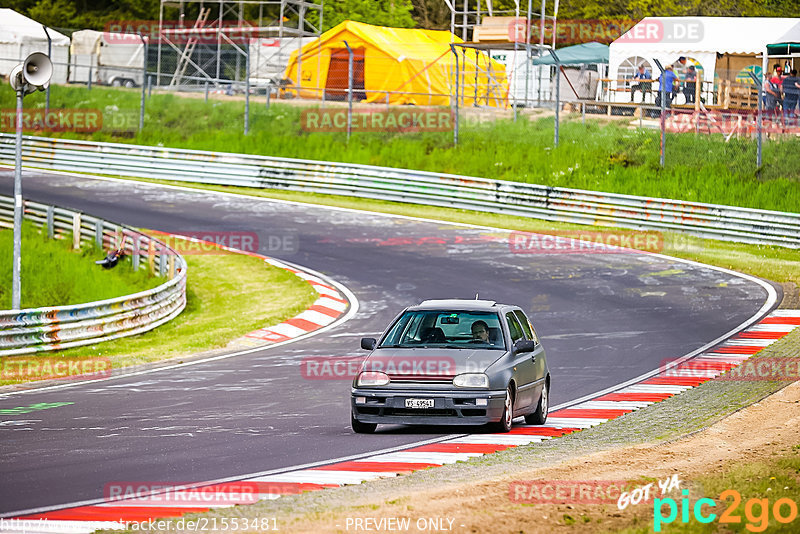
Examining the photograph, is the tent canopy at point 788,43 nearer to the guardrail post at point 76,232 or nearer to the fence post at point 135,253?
the fence post at point 135,253

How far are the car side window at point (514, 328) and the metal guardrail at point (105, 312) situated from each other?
28.6 feet

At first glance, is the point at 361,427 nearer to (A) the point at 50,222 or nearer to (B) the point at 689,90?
(A) the point at 50,222

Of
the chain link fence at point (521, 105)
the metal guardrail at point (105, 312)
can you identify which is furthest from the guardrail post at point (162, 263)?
the chain link fence at point (521, 105)

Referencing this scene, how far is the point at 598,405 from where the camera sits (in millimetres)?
14250

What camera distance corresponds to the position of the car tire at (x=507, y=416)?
1196cm

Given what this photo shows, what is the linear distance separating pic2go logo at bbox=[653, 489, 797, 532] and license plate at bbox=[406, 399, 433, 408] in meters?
3.83

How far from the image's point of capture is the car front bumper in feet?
38.5

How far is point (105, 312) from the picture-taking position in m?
19.9

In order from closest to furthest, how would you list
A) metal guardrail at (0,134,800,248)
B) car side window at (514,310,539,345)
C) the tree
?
car side window at (514,310,539,345)
metal guardrail at (0,134,800,248)
the tree

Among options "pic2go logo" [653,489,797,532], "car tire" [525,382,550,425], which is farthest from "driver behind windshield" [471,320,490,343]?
"pic2go logo" [653,489,797,532]

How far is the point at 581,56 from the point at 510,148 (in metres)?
10.2

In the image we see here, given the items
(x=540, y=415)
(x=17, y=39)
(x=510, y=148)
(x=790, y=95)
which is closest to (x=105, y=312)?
(x=540, y=415)

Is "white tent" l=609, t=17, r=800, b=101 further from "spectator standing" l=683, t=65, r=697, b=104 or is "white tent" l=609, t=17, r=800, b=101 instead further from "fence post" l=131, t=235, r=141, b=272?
"fence post" l=131, t=235, r=141, b=272

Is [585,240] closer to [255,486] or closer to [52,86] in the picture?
[255,486]
